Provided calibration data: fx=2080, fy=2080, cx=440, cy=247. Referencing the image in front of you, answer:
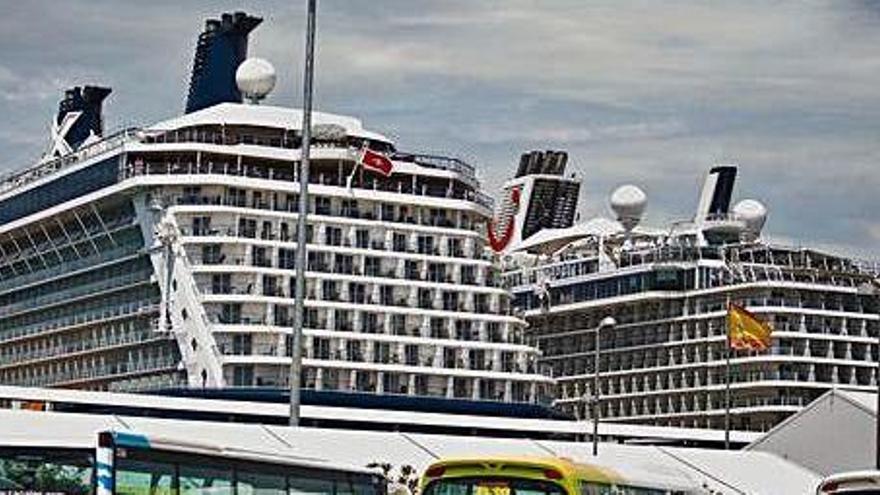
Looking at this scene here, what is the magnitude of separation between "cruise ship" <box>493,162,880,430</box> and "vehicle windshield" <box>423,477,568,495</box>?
90.6m

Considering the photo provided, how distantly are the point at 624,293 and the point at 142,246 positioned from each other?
139 feet

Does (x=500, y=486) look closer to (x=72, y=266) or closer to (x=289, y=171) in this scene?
(x=289, y=171)

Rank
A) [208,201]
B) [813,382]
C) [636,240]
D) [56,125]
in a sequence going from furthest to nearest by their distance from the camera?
[636,240]
[56,125]
[813,382]
[208,201]

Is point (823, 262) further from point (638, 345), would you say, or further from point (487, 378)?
point (487, 378)

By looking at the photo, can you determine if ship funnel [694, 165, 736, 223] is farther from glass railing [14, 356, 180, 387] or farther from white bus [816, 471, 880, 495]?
white bus [816, 471, 880, 495]

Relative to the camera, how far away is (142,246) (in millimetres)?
93875

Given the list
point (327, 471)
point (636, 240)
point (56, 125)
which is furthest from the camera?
→ point (636, 240)

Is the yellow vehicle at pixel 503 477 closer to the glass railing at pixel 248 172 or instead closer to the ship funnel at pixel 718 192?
the glass railing at pixel 248 172

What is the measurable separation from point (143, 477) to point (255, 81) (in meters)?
79.8

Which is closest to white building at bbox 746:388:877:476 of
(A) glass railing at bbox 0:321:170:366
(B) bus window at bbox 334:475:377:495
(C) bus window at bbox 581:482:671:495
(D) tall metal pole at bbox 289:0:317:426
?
(A) glass railing at bbox 0:321:170:366

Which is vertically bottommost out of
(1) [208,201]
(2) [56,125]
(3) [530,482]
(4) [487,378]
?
(3) [530,482]

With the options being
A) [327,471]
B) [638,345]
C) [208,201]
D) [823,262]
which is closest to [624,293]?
[638,345]

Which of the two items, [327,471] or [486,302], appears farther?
[486,302]

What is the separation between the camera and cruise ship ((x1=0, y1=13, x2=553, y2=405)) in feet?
293
